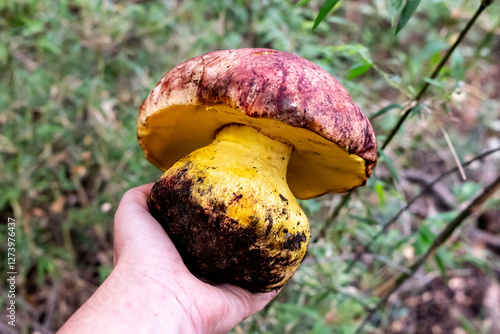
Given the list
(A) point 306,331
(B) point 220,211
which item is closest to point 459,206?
(A) point 306,331

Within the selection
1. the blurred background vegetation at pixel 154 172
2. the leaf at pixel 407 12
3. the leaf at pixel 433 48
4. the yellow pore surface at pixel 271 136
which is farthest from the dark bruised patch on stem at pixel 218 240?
the leaf at pixel 433 48

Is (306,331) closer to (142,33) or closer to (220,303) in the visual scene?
(220,303)

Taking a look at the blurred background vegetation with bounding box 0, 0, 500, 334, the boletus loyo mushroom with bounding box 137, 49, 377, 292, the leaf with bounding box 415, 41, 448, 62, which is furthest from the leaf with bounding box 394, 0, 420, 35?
the blurred background vegetation with bounding box 0, 0, 500, 334

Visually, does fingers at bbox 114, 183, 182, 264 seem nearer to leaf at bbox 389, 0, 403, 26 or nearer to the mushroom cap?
the mushroom cap

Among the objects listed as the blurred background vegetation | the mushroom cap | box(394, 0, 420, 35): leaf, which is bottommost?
the blurred background vegetation

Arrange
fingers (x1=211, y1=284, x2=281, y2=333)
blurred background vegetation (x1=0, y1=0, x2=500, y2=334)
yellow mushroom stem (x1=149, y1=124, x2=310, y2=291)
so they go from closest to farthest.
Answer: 1. yellow mushroom stem (x1=149, y1=124, x2=310, y2=291)
2. fingers (x1=211, y1=284, x2=281, y2=333)
3. blurred background vegetation (x1=0, y1=0, x2=500, y2=334)

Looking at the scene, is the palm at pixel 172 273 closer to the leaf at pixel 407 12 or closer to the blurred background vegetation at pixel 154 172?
the blurred background vegetation at pixel 154 172

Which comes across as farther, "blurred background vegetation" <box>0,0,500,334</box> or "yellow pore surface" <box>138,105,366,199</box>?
"blurred background vegetation" <box>0,0,500,334</box>
